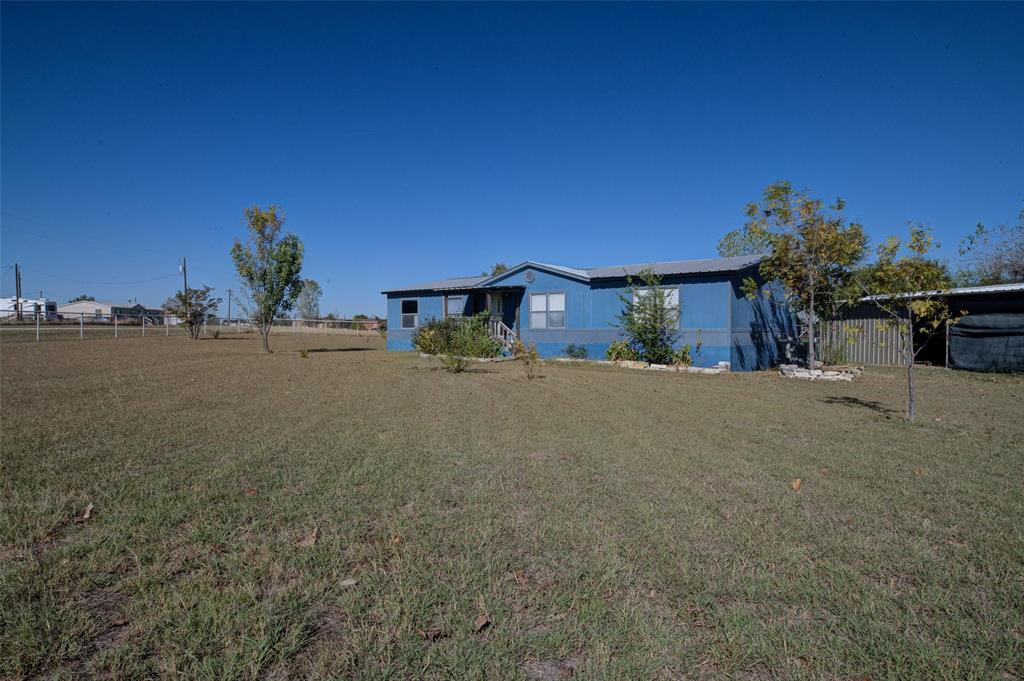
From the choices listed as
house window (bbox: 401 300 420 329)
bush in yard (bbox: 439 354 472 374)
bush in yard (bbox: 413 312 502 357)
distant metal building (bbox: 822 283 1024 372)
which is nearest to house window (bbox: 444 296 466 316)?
house window (bbox: 401 300 420 329)

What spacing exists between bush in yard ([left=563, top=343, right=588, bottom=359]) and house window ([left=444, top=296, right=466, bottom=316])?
6016 mm

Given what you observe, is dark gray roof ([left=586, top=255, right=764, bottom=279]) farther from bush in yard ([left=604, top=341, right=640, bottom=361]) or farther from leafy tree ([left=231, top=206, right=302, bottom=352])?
leafy tree ([left=231, top=206, right=302, bottom=352])

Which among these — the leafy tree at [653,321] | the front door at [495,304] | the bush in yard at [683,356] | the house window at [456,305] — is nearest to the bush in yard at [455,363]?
the leafy tree at [653,321]

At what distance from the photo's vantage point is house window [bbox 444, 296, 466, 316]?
23.0 metres

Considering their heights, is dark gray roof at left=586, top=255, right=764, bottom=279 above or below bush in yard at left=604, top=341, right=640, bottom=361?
above

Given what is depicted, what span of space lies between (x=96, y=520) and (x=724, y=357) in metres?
15.3

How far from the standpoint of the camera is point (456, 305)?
23156 millimetres

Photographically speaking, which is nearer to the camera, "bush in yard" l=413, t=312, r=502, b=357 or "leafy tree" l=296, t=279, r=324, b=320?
"bush in yard" l=413, t=312, r=502, b=357

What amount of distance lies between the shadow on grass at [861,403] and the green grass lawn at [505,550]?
50.5 inches

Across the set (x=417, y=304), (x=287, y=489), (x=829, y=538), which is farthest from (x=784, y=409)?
(x=417, y=304)

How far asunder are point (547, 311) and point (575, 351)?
209cm

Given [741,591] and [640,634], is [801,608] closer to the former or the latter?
[741,591]

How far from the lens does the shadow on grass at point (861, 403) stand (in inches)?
327

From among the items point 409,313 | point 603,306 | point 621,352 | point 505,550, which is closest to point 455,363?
point 621,352
